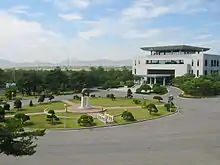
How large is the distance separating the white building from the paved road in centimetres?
4392

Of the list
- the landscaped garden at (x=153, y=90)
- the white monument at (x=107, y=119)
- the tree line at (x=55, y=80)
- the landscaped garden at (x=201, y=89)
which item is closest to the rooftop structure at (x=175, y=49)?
the tree line at (x=55, y=80)

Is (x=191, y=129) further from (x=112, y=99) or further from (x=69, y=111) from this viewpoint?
(x=112, y=99)

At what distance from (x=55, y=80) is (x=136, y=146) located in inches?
1338

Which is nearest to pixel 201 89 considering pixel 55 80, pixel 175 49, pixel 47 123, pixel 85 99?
pixel 85 99

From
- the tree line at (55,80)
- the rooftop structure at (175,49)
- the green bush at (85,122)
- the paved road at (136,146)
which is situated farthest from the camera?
the rooftop structure at (175,49)

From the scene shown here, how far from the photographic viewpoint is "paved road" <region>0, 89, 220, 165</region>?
45.6 ft

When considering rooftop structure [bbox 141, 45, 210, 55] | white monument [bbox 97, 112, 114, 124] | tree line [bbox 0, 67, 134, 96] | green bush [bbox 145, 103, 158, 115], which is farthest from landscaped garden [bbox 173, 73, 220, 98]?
rooftop structure [bbox 141, 45, 210, 55]

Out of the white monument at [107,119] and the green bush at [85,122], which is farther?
the white monument at [107,119]

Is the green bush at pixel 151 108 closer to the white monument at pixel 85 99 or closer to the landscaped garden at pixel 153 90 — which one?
the white monument at pixel 85 99

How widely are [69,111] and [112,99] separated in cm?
1177

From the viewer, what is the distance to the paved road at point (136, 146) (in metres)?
13.9

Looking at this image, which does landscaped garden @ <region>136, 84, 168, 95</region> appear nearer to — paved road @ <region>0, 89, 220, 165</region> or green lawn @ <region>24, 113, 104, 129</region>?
paved road @ <region>0, 89, 220, 165</region>

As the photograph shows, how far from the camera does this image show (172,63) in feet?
228

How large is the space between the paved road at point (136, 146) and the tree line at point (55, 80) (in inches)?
844
